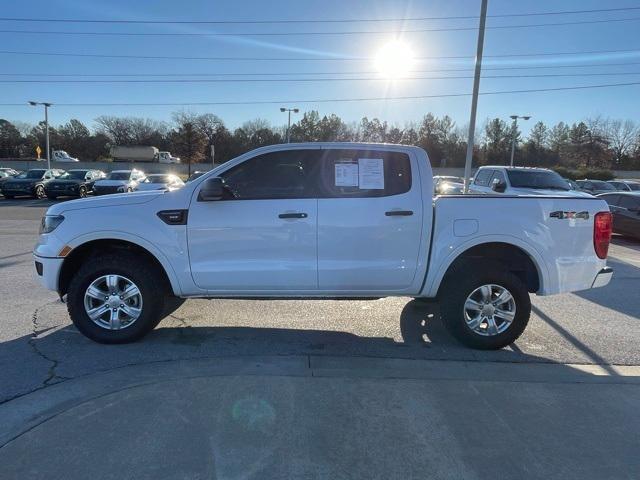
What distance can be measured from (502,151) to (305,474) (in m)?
79.0

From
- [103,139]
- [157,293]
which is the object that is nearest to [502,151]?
[103,139]

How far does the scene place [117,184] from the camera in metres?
23.8

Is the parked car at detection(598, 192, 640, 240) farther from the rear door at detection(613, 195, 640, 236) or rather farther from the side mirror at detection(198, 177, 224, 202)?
the side mirror at detection(198, 177, 224, 202)

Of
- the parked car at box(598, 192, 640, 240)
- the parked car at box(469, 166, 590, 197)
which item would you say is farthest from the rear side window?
the parked car at box(469, 166, 590, 197)

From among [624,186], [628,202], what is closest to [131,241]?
[628,202]

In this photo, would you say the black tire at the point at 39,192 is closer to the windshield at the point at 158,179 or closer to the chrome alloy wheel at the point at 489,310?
the windshield at the point at 158,179

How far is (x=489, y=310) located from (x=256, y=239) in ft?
7.83

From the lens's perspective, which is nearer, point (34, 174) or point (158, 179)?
point (158, 179)

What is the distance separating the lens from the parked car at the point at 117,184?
23625 mm

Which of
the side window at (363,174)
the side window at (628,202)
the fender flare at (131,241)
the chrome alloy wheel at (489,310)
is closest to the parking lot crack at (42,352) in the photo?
the fender flare at (131,241)

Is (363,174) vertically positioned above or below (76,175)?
above

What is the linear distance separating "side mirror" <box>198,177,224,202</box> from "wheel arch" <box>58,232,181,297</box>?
712 millimetres

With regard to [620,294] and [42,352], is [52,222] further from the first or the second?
[620,294]

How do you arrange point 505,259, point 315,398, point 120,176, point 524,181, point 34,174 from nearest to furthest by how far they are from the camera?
point 315,398 < point 505,259 < point 524,181 < point 120,176 < point 34,174
